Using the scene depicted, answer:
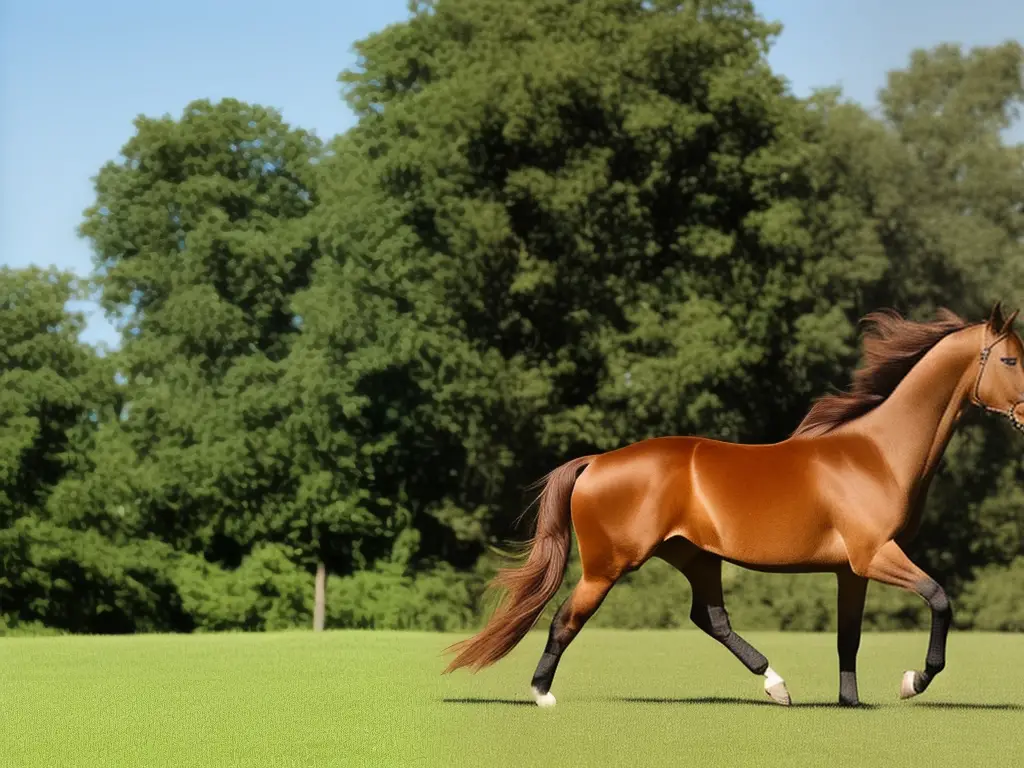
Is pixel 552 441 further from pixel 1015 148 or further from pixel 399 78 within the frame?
pixel 1015 148

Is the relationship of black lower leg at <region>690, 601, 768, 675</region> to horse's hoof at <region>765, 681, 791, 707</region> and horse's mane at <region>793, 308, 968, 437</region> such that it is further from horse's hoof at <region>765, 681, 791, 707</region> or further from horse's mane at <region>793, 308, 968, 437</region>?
horse's mane at <region>793, 308, 968, 437</region>

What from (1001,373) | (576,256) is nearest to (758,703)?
(1001,373)

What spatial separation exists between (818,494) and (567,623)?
1896 mm

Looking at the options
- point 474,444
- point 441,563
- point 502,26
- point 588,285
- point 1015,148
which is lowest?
point 441,563

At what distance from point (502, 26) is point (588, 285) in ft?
20.3

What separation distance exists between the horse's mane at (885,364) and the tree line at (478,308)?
824 inches

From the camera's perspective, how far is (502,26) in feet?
117

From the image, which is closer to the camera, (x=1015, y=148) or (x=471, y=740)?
(x=471, y=740)

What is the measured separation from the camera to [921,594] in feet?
34.2

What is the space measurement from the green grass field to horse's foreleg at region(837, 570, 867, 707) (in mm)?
236

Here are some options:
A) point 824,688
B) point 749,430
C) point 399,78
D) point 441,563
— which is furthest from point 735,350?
point 824,688

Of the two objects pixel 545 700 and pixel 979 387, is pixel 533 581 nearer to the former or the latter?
pixel 545 700

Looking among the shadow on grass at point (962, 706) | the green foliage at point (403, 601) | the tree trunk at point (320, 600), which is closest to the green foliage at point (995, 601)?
the green foliage at point (403, 601)

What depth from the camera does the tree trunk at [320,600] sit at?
35.1m
